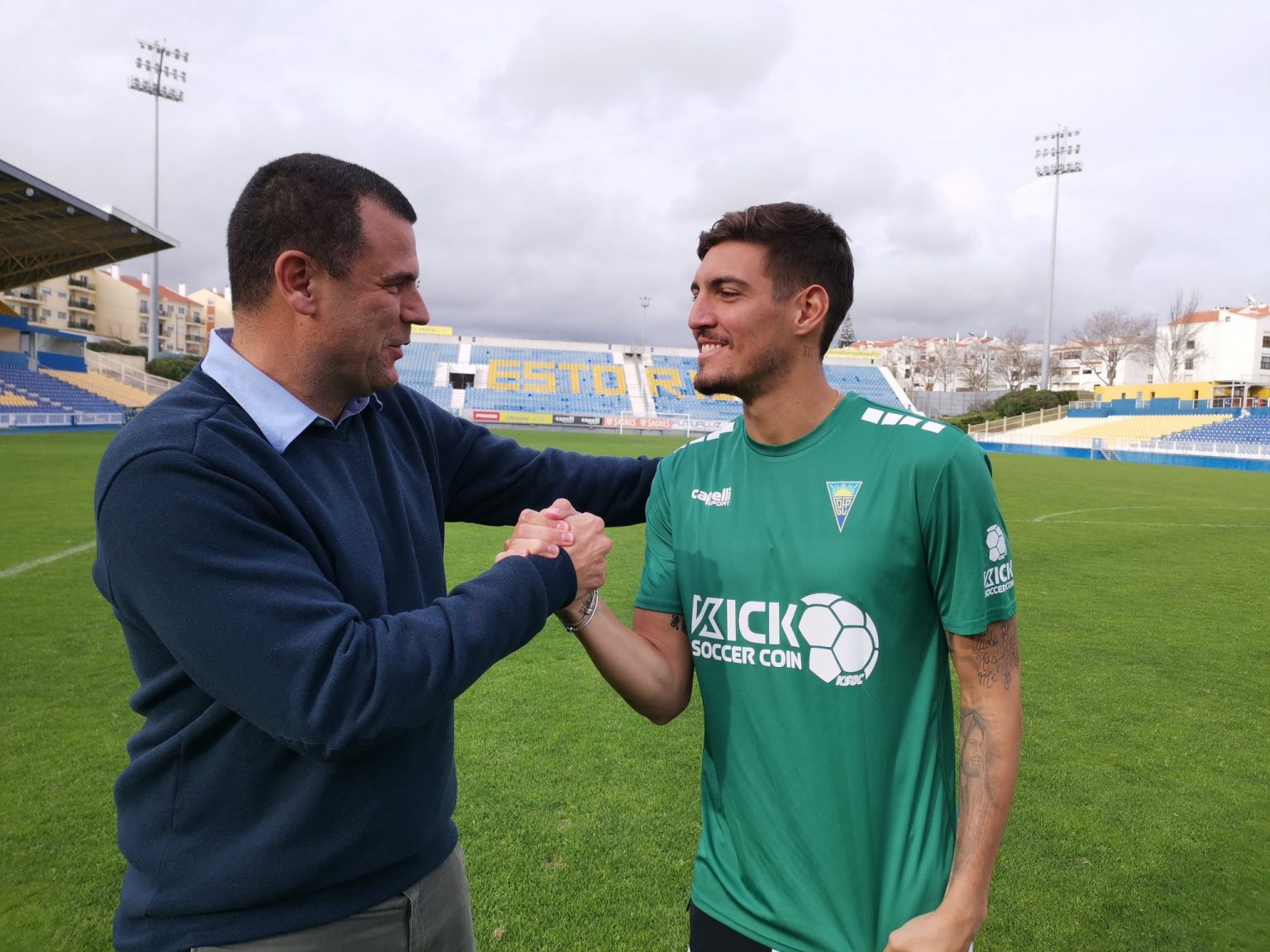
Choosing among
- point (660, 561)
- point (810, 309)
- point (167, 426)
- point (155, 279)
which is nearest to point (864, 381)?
point (155, 279)

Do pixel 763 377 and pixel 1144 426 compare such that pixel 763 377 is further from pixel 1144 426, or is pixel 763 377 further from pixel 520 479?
Result: pixel 1144 426

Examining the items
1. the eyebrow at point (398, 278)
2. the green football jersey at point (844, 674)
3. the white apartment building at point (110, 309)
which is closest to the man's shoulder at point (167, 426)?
the eyebrow at point (398, 278)

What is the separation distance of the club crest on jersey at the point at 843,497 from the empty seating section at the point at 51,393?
127 feet

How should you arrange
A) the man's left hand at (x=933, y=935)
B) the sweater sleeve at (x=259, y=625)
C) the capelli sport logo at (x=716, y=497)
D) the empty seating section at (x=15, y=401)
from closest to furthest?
1. the sweater sleeve at (x=259, y=625)
2. the man's left hand at (x=933, y=935)
3. the capelli sport logo at (x=716, y=497)
4. the empty seating section at (x=15, y=401)

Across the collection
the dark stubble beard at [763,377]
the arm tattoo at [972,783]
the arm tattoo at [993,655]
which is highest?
the dark stubble beard at [763,377]

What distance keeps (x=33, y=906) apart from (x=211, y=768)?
2.50 meters

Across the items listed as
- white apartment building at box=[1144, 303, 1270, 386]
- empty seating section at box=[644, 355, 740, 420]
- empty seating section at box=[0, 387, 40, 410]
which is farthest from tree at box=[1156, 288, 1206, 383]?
empty seating section at box=[0, 387, 40, 410]

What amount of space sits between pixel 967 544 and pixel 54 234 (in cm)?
3374

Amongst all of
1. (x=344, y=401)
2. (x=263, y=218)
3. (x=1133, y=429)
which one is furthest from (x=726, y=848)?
(x=1133, y=429)

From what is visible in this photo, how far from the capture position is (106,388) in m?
41.0

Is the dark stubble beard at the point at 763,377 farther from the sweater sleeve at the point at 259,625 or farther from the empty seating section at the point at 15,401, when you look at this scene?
the empty seating section at the point at 15,401

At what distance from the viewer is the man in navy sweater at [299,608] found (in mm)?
1416

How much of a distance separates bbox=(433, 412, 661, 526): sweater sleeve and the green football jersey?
2.42 feet

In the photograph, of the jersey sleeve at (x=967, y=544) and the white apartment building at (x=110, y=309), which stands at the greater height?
the white apartment building at (x=110, y=309)
